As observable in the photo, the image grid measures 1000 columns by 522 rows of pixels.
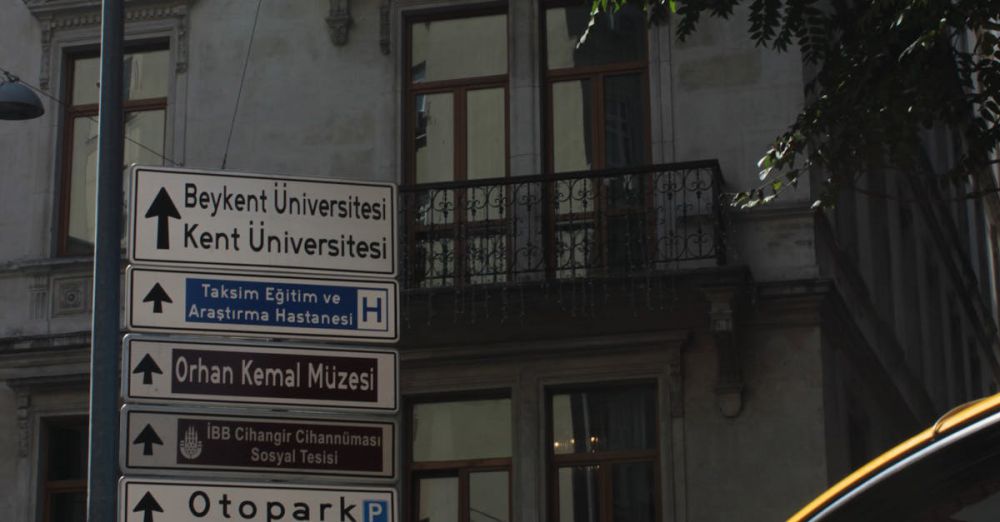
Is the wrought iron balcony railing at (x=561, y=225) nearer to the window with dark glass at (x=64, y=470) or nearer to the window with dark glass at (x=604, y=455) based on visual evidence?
the window with dark glass at (x=604, y=455)

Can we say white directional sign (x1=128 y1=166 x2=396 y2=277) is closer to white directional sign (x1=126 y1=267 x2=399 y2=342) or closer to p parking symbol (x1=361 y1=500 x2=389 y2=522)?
Answer: white directional sign (x1=126 y1=267 x2=399 y2=342)

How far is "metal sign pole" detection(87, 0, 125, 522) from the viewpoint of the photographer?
25.0ft

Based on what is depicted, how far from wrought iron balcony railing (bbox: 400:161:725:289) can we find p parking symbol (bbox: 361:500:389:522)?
7490 mm

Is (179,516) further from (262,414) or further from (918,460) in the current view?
(918,460)

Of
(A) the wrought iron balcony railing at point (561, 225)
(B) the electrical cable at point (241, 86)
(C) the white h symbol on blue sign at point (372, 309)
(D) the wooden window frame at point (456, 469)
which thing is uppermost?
(B) the electrical cable at point (241, 86)

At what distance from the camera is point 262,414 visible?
776 centimetres

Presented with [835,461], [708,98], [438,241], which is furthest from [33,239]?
[835,461]

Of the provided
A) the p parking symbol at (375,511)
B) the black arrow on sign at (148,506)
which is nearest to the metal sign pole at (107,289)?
the black arrow on sign at (148,506)

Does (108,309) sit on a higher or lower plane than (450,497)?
higher

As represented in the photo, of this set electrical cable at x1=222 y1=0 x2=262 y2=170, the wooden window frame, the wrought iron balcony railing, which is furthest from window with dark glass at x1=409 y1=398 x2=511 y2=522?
electrical cable at x1=222 y1=0 x2=262 y2=170

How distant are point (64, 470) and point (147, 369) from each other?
9456 mm

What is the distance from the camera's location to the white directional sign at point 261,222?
307 inches

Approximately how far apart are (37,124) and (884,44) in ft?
29.8

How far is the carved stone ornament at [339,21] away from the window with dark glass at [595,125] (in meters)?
1.91
